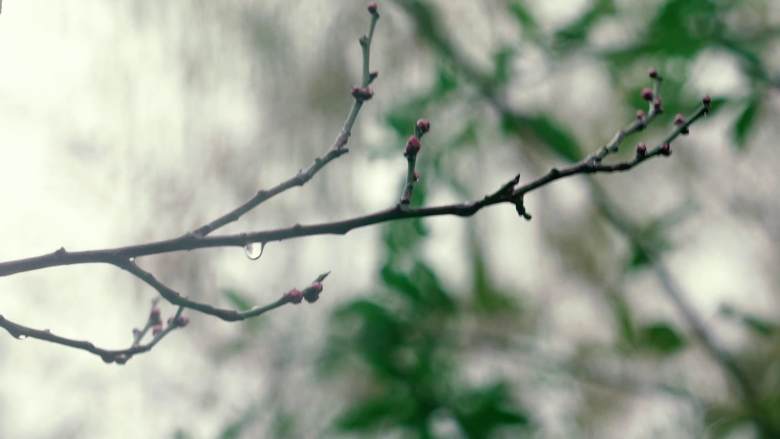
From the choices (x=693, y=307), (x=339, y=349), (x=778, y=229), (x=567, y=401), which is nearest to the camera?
(x=339, y=349)

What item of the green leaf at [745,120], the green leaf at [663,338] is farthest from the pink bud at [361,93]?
the green leaf at [663,338]

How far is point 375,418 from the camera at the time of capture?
1136 millimetres

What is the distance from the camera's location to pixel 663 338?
1.17m

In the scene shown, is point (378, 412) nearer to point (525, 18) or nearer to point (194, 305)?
point (525, 18)

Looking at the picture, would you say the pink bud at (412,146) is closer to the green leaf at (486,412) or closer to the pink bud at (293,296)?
the pink bud at (293,296)

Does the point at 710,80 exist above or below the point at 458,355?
above

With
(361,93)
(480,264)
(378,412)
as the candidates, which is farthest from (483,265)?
(361,93)

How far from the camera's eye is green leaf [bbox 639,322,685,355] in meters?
1.17

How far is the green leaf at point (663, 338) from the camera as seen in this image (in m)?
1.17

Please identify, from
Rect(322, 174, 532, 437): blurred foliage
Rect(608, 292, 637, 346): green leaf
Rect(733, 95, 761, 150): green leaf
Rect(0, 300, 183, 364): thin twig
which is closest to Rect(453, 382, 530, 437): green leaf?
Rect(322, 174, 532, 437): blurred foliage

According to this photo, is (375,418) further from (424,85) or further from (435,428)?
(424,85)

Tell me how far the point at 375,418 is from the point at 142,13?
67 cm

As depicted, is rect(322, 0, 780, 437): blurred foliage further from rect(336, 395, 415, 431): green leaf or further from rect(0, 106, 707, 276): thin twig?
rect(0, 106, 707, 276): thin twig

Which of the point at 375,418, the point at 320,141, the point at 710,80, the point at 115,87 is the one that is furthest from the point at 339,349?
the point at 710,80
